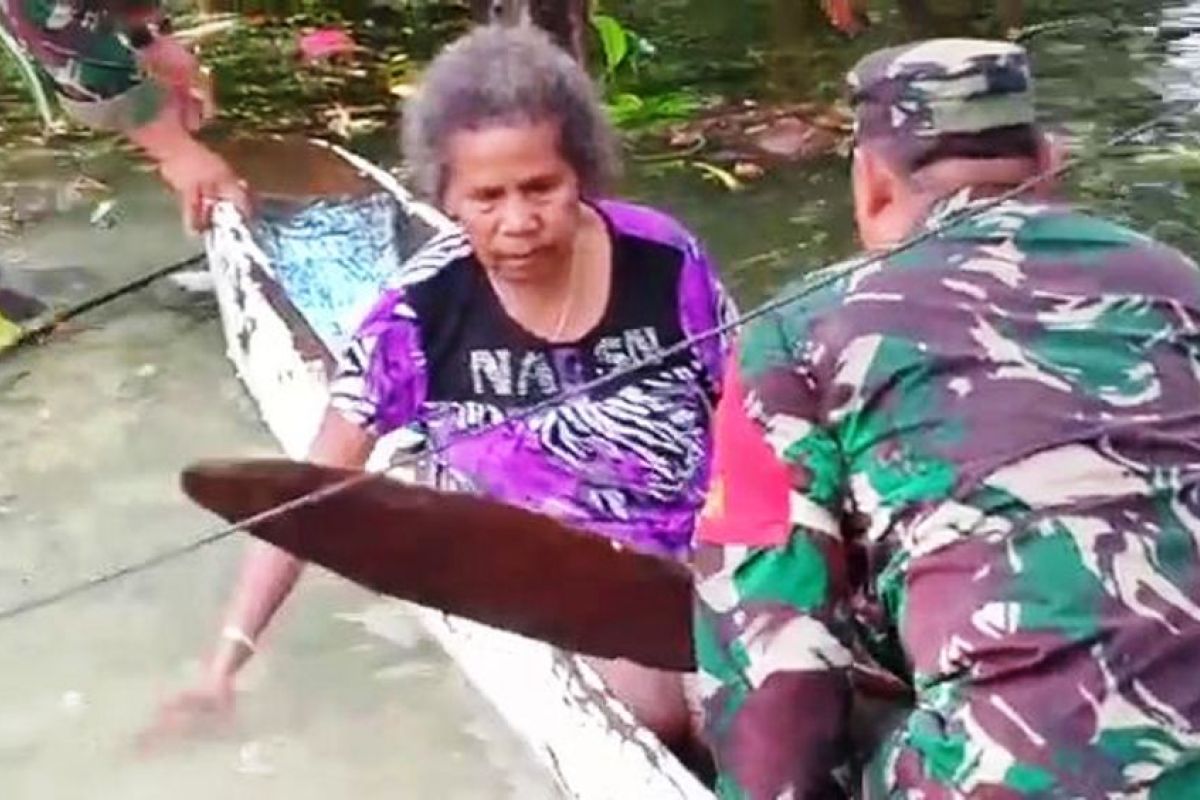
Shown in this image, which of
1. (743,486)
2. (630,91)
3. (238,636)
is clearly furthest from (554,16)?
(743,486)

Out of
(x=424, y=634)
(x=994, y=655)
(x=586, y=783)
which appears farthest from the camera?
(x=424, y=634)

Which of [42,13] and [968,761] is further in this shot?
[42,13]

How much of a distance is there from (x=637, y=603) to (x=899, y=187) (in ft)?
2.30

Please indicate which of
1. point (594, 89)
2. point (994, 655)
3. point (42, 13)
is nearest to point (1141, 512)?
point (994, 655)

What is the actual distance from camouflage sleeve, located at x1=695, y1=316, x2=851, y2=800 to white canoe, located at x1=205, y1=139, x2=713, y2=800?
496 millimetres

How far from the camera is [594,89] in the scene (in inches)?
146

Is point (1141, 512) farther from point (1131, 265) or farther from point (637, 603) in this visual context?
point (637, 603)

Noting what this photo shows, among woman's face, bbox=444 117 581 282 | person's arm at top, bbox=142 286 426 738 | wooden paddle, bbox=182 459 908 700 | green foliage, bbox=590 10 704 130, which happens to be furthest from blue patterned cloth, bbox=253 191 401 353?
wooden paddle, bbox=182 459 908 700

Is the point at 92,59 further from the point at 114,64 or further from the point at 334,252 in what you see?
the point at 334,252

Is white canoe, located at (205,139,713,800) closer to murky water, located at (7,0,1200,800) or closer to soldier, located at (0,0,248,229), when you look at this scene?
murky water, located at (7,0,1200,800)

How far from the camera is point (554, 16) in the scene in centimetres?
659

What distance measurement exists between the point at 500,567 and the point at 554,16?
3931mm

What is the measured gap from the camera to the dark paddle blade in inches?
111

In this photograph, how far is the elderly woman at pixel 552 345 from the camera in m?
3.57
